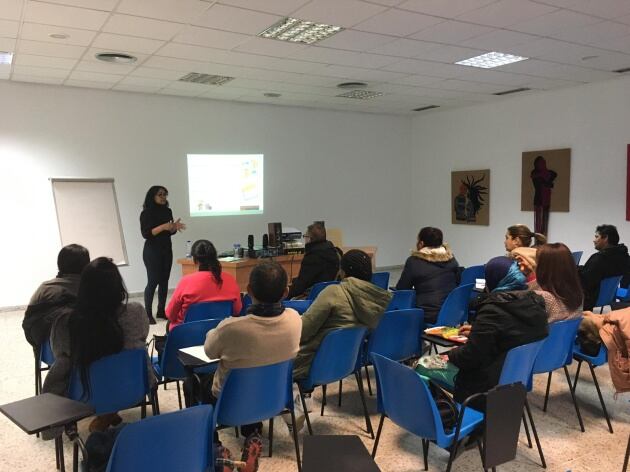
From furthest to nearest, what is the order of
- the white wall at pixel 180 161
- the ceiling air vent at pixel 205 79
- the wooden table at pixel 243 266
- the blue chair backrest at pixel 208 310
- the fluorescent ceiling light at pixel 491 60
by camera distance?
the white wall at pixel 180 161
the ceiling air vent at pixel 205 79
the wooden table at pixel 243 266
the fluorescent ceiling light at pixel 491 60
the blue chair backrest at pixel 208 310

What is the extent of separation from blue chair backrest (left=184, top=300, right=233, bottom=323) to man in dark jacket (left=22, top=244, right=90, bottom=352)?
0.79 metres

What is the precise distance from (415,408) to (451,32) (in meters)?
3.80

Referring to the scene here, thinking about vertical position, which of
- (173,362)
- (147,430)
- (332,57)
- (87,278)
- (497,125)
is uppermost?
(332,57)

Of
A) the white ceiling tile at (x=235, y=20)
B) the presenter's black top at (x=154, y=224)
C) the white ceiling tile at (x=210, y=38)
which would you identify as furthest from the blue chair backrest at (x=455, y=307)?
the presenter's black top at (x=154, y=224)

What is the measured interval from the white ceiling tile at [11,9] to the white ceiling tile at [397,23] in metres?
2.77

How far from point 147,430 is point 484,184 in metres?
8.20

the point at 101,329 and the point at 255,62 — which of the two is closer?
the point at 101,329

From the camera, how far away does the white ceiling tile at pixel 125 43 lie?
4871 mm

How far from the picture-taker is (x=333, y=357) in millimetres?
3020

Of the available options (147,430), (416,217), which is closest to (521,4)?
(147,430)

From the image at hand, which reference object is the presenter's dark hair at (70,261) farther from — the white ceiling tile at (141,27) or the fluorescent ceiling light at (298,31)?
the fluorescent ceiling light at (298,31)

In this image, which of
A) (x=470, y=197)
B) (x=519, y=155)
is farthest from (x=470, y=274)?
(x=470, y=197)

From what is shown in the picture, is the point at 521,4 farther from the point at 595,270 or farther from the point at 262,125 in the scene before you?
the point at 262,125

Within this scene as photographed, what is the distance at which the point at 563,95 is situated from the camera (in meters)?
7.70
